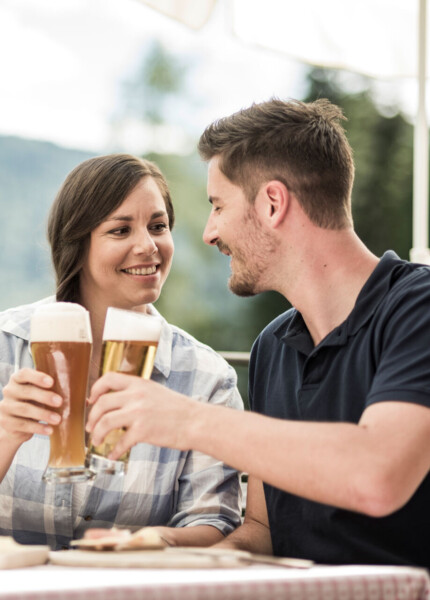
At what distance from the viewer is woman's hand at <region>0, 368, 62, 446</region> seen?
149 cm

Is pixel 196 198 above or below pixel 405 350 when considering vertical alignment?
above

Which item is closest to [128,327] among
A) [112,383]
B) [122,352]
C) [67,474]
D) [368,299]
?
[122,352]

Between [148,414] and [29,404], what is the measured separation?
33cm

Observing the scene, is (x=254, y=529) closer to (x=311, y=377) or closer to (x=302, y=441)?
(x=311, y=377)

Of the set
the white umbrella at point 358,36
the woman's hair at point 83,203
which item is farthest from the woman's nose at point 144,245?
the white umbrella at point 358,36

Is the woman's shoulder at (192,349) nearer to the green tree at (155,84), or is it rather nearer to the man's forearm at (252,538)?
the man's forearm at (252,538)

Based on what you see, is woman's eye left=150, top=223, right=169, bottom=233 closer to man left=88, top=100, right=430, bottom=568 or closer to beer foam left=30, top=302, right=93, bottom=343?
man left=88, top=100, right=430, bottom=568

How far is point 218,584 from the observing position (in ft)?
2.97

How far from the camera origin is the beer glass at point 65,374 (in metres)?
1.49

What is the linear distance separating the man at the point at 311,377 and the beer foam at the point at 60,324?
14 cm

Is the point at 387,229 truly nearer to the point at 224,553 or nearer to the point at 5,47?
the point at 5,47

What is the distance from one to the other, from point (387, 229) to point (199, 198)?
353 cm

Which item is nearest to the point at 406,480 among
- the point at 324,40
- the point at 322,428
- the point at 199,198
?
the point at 322,428

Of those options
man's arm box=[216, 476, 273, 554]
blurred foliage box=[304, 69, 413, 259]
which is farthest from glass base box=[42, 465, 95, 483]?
blurred foliage box=[304, 69, 413, 259]
